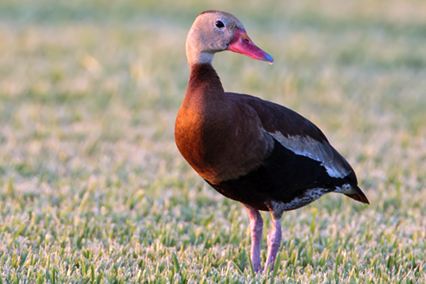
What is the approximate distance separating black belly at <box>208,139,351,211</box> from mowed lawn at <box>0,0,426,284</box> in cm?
52

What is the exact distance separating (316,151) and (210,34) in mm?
1128

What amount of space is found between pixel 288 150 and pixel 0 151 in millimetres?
4298

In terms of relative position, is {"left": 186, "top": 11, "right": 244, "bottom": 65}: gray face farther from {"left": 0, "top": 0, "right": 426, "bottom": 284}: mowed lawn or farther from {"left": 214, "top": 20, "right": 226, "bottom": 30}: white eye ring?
{"left": 0, "top": 0, "right": 426, "bottom": 284}: mowed lawn

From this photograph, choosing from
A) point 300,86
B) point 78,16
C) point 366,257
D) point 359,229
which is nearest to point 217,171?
point 366,257

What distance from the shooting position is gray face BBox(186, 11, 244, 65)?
356cm

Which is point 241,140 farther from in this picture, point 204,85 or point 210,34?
point 210,34

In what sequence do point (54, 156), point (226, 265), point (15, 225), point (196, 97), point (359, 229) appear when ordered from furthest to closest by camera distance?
point (54, 156) → point (359, 229) → point (15, 225) → point (226, 265) → point (196, 97)

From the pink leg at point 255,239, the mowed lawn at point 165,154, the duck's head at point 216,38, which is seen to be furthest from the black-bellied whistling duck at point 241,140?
the mowed lawn at point 165,154

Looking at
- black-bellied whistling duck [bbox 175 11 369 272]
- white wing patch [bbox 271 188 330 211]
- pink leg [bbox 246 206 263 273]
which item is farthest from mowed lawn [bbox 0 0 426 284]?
black-bellied whistling duck [bbox 175 11 369 272]

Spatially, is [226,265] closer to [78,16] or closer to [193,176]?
[193,176]

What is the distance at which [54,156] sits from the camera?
671 cm

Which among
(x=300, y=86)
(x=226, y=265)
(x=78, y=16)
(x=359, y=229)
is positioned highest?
(x=78, y=16)

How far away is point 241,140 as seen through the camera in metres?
3.53

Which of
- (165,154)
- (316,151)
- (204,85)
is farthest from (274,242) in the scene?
(165,154)
